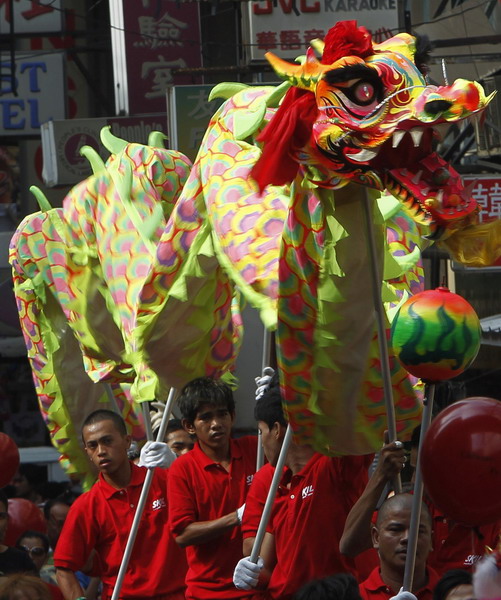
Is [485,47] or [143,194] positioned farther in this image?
[485,47]

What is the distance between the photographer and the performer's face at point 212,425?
5492 millimetres

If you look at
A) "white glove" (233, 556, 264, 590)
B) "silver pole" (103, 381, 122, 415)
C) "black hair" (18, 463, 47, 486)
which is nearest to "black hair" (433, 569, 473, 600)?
"white glove" (233, 556, 264, 590)

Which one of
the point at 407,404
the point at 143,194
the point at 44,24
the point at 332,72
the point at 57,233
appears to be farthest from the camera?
the point at 44,24

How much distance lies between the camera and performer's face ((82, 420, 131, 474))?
230 inches

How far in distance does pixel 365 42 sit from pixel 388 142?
14.7 inches

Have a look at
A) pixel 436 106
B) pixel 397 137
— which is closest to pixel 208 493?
pixel 397 137

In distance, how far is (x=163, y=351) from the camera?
5.42 meters

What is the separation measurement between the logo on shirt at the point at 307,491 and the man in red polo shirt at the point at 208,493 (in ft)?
2.32

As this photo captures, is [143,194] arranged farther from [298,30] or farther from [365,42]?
[298,30]

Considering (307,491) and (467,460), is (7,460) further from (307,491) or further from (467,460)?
(467,460)

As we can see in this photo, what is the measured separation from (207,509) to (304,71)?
2.21 metres

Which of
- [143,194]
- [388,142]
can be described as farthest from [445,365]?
[143,194]

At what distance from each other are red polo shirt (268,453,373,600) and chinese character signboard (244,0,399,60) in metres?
4.44

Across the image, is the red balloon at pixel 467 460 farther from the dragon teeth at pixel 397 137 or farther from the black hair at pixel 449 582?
the dragon teeth at pixel 397 137
